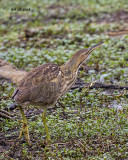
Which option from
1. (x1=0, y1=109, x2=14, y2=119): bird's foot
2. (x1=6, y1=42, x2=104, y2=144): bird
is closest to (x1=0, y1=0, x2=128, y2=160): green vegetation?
(x1=0, y1=109, x2=14, y2=119): bird's foot

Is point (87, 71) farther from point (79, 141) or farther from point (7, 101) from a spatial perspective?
point (79, 141)

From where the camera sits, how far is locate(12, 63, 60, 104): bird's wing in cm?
414

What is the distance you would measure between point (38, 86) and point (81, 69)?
2.75 metres

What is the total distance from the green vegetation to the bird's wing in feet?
1.72

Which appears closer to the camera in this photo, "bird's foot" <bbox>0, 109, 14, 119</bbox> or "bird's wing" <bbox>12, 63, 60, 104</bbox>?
"bird's wing" <bbox>12, 63, 60, 104</bbox>

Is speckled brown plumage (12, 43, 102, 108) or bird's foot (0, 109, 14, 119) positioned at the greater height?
speckled brown plumage (12, 43, 102, 108)

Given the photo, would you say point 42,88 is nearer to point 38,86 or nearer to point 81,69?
point 38,86

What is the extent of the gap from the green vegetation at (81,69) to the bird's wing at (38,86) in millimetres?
523

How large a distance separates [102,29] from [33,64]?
2768 mm

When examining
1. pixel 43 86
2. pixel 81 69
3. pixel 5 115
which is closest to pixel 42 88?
pixel 43 86

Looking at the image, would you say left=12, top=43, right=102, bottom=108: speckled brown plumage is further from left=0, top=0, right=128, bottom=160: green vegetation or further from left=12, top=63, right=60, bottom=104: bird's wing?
left=0, top=0, right=128, bottom=160: green vegetation

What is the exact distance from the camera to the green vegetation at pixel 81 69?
412 centimetres

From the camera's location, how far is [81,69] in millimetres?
6898

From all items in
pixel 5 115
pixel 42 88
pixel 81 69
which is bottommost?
pixel 5 115
